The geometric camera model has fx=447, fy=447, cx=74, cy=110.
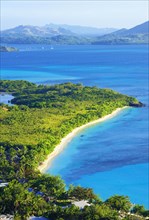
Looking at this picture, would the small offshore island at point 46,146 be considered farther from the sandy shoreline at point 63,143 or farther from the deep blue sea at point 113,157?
the deep blue sea at point 113,157

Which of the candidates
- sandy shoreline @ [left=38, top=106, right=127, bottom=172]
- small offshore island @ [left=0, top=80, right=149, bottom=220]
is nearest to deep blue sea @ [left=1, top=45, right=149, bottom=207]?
sandy shoreline @ [left=38, top=106, right=127, bottom=172]

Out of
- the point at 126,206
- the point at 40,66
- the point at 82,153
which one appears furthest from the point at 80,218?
the point at 40,66

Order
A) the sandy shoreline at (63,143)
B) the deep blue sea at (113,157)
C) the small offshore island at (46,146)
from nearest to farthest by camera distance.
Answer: the small offshore island at (46,146)
the deep blue sea at (113,157)
the sandy shoreline at (63,143)

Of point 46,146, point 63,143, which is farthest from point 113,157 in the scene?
point 46,146

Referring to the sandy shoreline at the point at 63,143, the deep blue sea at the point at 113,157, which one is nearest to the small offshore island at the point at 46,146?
the sandy shoreline at the point at 63,143

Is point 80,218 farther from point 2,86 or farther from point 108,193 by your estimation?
point 2,86

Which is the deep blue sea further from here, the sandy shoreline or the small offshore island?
the small offshore island

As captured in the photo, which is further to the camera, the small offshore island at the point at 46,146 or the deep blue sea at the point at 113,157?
the deep blue sea at the point at 113,157

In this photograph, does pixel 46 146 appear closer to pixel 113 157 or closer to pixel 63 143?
pixel 63 143

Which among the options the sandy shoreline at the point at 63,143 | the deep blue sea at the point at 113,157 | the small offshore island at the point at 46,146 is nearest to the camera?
the small offshore island at the point at 46,146
